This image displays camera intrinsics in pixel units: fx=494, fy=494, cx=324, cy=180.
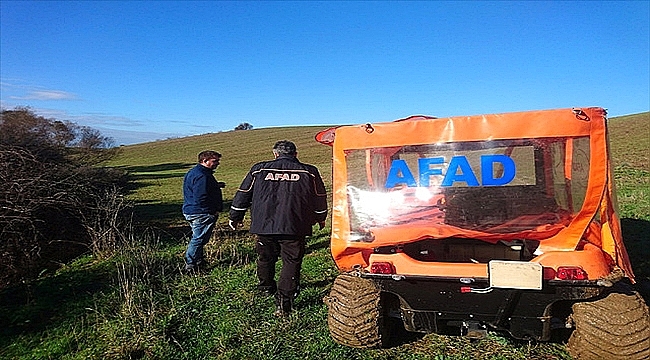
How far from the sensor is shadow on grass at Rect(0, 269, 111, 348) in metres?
5.31

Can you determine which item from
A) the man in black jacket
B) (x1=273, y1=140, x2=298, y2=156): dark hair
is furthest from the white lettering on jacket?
(x1=273, y1=140, x2=298, y2=156): dark hair

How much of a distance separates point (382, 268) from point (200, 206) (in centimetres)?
393

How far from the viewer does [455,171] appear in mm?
3625

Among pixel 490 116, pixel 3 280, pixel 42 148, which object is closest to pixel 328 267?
pixel 490 116

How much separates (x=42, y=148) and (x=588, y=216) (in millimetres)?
10625

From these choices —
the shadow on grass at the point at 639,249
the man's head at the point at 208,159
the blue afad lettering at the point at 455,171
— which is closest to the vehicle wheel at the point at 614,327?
the blue afad lettering at the point at 455,171

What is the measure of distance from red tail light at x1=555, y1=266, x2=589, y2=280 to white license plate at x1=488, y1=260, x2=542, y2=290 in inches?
5.9

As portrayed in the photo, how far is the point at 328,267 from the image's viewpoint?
6.86 meters

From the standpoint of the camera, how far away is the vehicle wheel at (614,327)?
330 cm

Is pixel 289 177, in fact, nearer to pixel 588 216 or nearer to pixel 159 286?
pixel 159 286

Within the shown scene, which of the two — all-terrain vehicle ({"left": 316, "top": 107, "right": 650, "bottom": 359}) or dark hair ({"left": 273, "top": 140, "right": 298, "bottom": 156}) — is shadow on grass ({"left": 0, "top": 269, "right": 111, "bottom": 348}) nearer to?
dark hair ({"left": 273, "top": 140, "right": 298, "bottom": 156})

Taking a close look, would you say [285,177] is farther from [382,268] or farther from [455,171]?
[455,171]

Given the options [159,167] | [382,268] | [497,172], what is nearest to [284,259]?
[382,268]

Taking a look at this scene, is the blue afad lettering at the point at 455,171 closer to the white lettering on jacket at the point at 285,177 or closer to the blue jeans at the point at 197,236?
the white lettering on jacket at the point at 285,177
